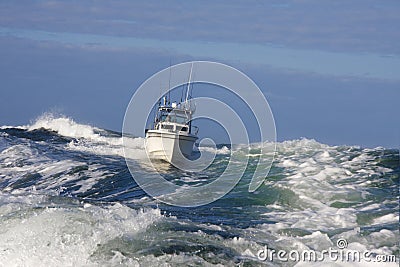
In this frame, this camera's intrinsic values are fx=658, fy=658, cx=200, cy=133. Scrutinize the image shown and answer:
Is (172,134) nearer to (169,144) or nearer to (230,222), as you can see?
(169,144)

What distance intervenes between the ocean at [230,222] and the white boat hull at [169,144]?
10153mm

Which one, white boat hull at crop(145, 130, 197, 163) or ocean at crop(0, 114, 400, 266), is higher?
white boat hull at crop(145, 130, 197, 163)

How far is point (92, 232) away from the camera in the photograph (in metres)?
11.2

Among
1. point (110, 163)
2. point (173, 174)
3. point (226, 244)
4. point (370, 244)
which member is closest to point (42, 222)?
point (226, 244)

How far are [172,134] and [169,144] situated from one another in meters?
0.52

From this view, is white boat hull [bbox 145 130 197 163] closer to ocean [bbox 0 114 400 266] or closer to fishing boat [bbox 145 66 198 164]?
fishing boat [bbox 145 66 198 164]

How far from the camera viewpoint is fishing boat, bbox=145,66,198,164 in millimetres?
32031

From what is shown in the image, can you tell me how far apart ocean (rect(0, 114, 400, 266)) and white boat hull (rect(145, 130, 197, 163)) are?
10.2 meters

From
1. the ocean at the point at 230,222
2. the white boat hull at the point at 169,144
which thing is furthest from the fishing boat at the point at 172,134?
the ocean at the point at 230,222

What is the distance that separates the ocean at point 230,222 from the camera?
34.2ft

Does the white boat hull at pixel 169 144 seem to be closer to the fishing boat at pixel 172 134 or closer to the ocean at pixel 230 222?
the fishing boat at pixel 172 134

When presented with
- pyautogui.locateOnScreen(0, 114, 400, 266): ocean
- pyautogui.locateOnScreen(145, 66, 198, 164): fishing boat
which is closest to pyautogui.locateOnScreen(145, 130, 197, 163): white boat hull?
pyautogui.locateOnScreen(145, 66, 198, 164): fishing boat

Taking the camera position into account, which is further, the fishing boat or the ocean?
the fishing boat

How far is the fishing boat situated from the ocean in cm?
1033
